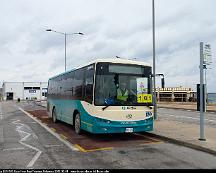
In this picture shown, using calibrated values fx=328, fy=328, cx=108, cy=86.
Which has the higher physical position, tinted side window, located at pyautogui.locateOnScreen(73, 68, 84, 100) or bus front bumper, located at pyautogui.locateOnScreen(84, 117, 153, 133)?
tinted side window, located at pyautogui.locateOnScreen(73, 68, 84, 100)

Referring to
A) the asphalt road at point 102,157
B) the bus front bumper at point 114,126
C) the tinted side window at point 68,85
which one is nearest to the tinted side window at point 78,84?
the tinted side window at point 68,85

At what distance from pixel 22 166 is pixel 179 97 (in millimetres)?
65200

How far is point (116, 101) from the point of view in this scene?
11852mm

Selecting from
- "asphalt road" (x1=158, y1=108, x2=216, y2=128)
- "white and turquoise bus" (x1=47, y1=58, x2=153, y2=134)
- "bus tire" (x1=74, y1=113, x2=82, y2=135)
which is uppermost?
"white and turquoise bus" (x1=47, y1=58, x2=153, y2=134)

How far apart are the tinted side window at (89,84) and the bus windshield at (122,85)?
0.36 m

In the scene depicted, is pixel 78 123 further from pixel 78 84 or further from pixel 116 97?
pixel 116 97

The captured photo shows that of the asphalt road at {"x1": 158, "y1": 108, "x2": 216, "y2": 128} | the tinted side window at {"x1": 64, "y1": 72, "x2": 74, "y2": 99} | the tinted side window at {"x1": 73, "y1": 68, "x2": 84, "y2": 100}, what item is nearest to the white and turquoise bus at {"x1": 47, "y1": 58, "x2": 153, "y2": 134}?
the tinted side window at {"x1": 73, "y1": 68, "x2": 84, "y2": 100}

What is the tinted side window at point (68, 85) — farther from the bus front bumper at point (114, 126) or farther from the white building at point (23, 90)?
the white building at point (23, 90)

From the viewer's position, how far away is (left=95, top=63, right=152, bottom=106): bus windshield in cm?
1180

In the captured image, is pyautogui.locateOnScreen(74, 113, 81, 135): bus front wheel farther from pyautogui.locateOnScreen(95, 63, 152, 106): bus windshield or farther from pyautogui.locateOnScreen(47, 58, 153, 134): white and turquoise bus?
pyautogui.locateOnScreen(95, 63, 152, 106): bus windshield

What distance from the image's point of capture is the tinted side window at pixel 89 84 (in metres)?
12.1

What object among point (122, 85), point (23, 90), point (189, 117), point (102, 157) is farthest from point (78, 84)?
point (23, 90)

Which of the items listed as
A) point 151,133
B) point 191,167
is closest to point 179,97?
point 151,133

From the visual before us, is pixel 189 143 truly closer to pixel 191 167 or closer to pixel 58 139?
pixel 191 167
